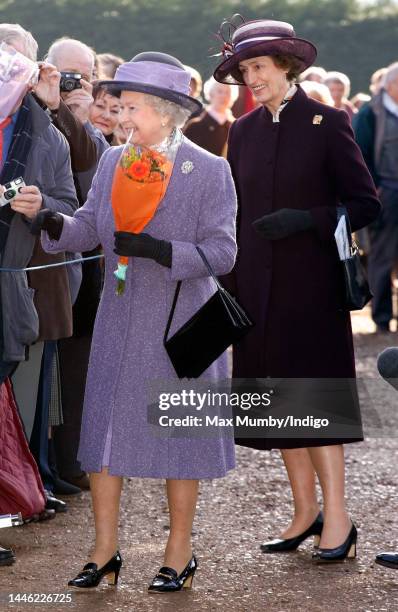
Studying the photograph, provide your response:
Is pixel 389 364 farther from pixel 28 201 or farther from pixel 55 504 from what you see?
pixel 55 504

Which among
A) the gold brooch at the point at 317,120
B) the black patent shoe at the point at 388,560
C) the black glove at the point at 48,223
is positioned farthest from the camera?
the gold brooch at the point at 317,120

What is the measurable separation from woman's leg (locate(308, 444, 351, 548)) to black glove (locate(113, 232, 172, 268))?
3.85ft

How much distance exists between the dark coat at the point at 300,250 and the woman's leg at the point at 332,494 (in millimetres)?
71

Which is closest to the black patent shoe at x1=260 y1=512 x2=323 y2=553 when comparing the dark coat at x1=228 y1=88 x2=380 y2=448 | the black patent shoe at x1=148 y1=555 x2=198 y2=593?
the dark coat at x1=228 y1=88 x2=380 y2=448

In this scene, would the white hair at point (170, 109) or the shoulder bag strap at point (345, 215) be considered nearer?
the white hair at point (170, 109)

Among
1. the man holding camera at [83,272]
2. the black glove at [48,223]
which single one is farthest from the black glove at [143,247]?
the man holding camera at [83,272]

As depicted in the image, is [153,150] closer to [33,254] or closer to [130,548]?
[33,254]

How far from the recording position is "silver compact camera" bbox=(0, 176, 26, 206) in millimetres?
5191

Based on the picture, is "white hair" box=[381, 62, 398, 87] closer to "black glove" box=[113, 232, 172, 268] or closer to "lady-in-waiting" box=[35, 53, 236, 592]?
"lady-in-waiting" box=[35, 53, 236, 592]

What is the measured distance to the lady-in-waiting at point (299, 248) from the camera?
5516 mm

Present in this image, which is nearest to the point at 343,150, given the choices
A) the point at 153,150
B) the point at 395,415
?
the point at 153,150

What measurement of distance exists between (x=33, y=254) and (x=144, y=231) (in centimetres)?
90

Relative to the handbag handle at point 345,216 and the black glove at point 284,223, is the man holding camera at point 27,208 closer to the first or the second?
the black glove at point 284,223

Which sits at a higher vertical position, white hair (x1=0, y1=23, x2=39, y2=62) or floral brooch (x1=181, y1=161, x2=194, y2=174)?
white hair (x1=0, y1=23, x2=39, y2=62)
